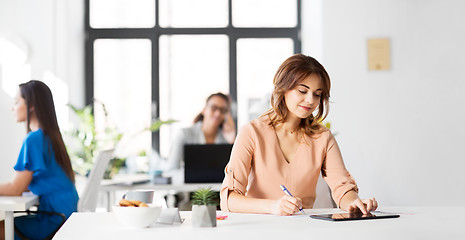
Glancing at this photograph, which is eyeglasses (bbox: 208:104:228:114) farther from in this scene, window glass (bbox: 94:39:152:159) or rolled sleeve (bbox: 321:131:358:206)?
rolled sleeve (bbox: 321:131:358:206)

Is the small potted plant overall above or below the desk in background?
above

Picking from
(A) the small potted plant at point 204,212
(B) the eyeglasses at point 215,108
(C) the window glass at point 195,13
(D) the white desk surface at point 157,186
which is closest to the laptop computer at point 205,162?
(D) the white desk surface at point 157,186

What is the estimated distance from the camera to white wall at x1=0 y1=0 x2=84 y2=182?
18.1ft

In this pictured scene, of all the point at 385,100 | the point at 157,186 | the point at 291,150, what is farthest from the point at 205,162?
the point at 385,100

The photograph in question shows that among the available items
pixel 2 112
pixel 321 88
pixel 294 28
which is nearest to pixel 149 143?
pixel 2 112

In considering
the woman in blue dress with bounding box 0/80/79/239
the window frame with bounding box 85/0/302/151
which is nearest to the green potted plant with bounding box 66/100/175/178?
the window frame with bounding box 85/0/302/151

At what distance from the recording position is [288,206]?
1.95 m

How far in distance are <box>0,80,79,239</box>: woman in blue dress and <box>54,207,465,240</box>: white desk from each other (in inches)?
61.4

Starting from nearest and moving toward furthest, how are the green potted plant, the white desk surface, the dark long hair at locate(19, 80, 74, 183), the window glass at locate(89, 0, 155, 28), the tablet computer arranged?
the tablet computer → the dark long hair at locate(19, 80, 74, 183) → the white desk surface → the green potted plant → the window glass at locate(89, 0, 155, 28)

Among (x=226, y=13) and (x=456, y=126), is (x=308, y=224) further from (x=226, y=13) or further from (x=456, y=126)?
(x=226, y=13)

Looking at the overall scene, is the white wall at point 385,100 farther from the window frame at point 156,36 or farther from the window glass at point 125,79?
the window glass at point 125,79

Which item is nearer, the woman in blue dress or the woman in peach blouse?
the woman in peach blouse

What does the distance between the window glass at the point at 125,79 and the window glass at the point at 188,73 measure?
18 cm

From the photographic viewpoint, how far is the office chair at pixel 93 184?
3.50 meters
